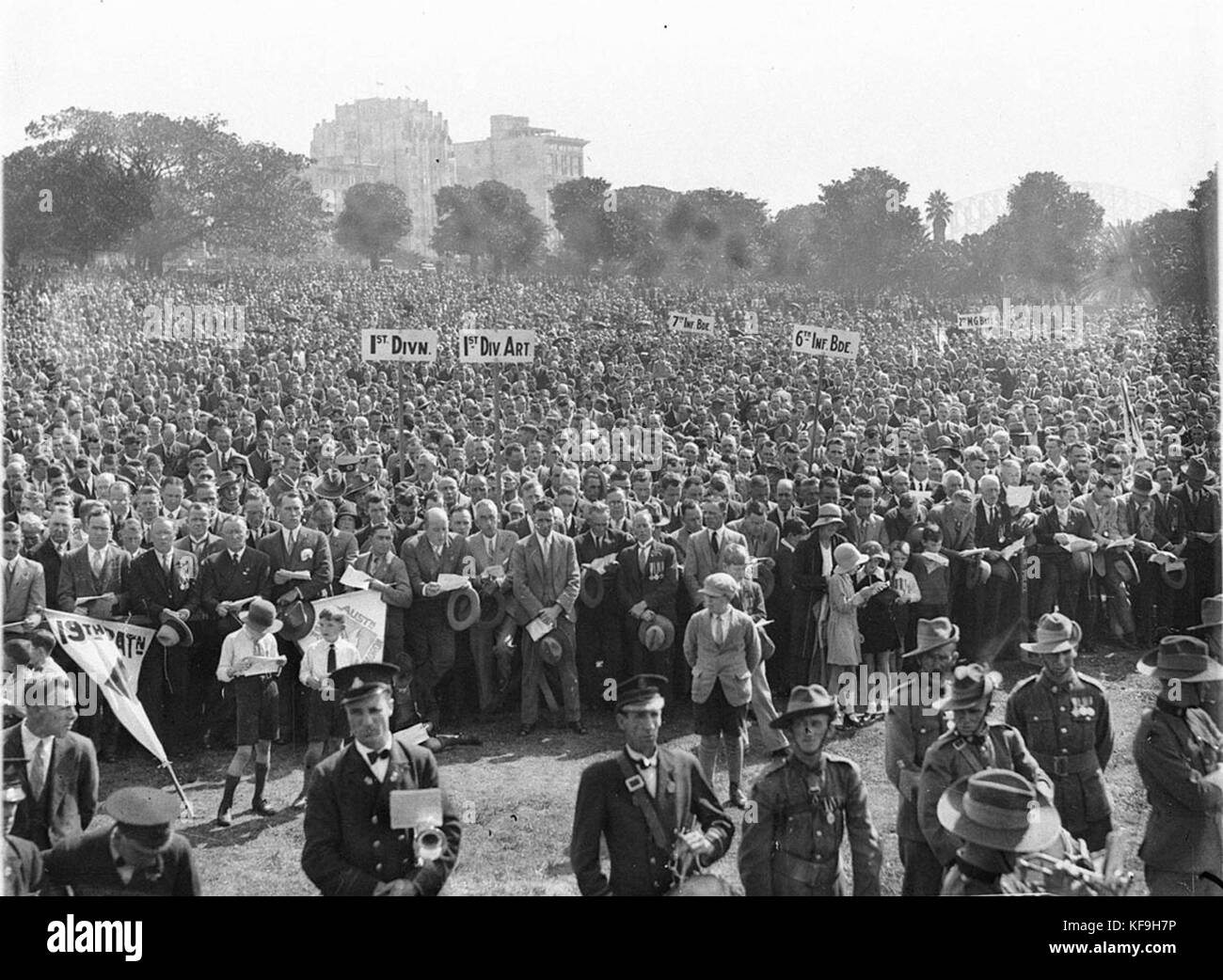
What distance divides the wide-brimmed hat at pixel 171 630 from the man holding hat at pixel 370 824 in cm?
379

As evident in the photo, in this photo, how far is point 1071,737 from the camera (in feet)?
21.3

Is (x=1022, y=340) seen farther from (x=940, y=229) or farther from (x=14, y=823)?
(x=14, y=823)

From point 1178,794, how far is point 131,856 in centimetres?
495

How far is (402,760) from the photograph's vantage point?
5.59 m

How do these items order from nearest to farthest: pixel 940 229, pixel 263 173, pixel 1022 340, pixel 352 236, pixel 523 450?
pixel 523 450 < pixel 1022 340 < pixel 940 229 < pixel 263 173 < pixel 352 236

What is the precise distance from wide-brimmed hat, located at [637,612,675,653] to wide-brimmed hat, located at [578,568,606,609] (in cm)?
43

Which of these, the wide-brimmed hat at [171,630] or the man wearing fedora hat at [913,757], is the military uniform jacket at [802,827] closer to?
the man wearing fedora hat at [913,757]

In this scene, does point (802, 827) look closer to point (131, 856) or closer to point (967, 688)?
point (967, 688)

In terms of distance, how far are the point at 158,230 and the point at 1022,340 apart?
19.5m

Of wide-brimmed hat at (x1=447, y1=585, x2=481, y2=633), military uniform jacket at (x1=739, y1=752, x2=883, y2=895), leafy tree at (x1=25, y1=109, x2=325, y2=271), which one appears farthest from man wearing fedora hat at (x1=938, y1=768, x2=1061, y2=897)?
leafy tree at (x1=25, y1=109, x2=325, y2=271)

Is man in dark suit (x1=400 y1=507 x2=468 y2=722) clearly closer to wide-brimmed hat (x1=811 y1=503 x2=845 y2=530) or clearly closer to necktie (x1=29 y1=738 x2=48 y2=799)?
wide-brimmed hat (x1=811 y1=503 x2=845 y2=530)

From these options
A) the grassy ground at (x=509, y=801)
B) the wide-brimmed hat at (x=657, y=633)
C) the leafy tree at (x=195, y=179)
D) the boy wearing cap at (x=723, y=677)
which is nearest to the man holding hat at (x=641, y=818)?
the grassy ground at (x=509, y=801)

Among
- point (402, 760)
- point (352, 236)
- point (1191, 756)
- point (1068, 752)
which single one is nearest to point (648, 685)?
point (402, 760)

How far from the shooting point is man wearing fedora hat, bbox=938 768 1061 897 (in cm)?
508
